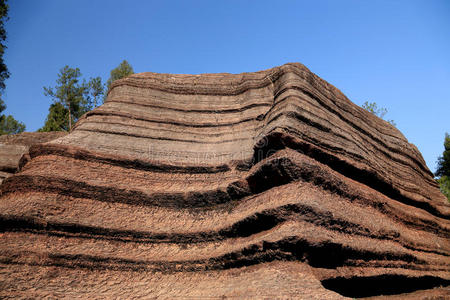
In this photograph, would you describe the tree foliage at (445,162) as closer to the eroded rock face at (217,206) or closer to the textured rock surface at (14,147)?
the eroded rock face at (217,206)

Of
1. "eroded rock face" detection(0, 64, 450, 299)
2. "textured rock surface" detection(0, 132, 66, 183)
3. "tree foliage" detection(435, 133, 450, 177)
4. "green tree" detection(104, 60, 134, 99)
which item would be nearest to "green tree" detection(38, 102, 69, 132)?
"green tree" detection(104, 60, 134, 99)

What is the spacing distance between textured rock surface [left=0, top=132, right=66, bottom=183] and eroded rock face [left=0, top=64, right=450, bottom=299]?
554cm

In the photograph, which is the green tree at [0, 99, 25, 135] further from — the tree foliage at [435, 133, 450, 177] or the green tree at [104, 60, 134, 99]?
the tree foliage at [435, 133, 450, 177]

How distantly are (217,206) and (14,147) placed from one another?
395 inches

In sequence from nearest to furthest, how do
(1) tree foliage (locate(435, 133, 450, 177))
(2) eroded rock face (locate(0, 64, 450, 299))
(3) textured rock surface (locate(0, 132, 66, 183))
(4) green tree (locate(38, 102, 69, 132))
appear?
(2) eroded rock face (locate(0, 64, 450, 299)) < (3) textured rock surface (locate(0, 132, 66, 183)) < (4) green tree (locate(38, 102, 69, 132)) < (1) tree foliage (locate(435, 133, 450, 177))

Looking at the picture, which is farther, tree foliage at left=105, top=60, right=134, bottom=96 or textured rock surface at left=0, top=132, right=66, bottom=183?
tree foliage at left=105, top=60, right=134, bottom=96

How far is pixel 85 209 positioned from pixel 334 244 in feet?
15.2

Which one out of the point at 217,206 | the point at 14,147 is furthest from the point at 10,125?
the point at 217,206

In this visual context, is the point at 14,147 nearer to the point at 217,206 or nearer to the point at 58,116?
the point at 217,206

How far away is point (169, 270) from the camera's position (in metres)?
5.59

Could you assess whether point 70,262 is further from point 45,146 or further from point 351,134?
point 351,134

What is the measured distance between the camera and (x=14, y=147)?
39.8ft

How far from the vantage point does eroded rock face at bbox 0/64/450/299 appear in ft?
16.3

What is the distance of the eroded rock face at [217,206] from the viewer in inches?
195
